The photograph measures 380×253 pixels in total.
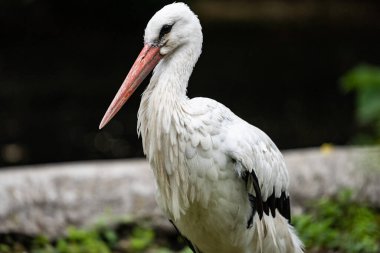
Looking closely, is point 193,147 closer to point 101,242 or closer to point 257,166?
point 257,166

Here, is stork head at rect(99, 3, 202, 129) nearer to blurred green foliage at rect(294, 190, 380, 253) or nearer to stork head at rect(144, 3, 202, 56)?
stork head at rect(144, 3, 202, 56)

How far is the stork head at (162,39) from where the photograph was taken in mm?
4285

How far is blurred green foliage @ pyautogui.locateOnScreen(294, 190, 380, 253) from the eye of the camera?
6.00 metres

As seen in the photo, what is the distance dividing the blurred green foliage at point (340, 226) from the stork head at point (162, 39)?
219 cm

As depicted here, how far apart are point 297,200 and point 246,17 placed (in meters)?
12.7

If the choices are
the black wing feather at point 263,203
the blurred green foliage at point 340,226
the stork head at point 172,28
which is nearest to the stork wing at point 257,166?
the black wing feather at point 263,203

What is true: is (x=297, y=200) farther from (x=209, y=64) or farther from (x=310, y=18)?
(x=310, y=18)

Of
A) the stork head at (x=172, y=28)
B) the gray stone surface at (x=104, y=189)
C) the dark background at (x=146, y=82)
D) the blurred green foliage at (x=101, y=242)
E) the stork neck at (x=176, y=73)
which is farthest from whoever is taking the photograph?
the dark background at (x=146, y=82)

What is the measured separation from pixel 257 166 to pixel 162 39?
82cm

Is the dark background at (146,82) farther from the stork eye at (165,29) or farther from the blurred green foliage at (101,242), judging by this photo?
the stork eye at (165,29)

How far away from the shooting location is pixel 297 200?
6551 mm

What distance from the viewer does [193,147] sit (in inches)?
169

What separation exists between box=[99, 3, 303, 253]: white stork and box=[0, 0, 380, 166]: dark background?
6062 mm

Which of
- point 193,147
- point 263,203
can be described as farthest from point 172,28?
point 263,203
